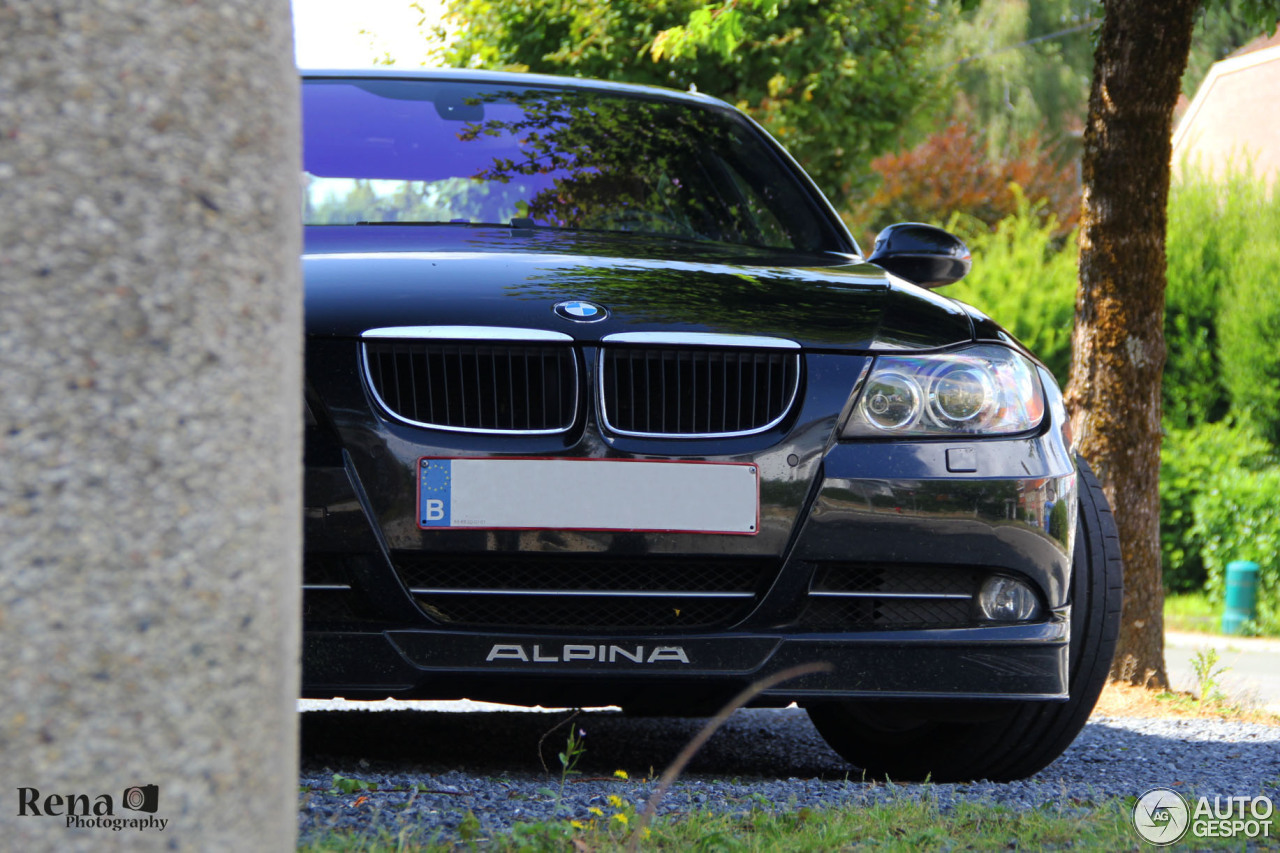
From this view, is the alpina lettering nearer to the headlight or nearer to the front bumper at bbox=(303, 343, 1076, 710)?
the front bumper at bbox=(303, 343, 1076, 710)

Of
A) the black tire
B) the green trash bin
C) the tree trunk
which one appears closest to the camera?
the black tire

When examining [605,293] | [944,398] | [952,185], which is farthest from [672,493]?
[952,185]

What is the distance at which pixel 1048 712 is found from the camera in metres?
3.00

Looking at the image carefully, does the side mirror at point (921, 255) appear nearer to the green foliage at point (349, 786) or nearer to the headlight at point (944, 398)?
the headlight at point (944, 398)

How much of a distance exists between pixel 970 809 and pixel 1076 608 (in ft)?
2.34

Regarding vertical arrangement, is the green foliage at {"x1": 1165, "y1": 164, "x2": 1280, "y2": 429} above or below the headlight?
below

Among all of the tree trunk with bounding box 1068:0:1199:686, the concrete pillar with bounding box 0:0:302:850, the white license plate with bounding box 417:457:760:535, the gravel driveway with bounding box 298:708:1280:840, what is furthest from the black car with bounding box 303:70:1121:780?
the tree trunk with bounding box 1068:0:1199:686

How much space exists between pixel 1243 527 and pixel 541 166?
30.9 feet

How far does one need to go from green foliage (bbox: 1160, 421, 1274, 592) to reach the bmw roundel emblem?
10.1m

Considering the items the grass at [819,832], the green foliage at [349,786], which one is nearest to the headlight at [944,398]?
the grass at [819,832]

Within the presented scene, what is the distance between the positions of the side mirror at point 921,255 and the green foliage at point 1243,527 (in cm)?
831

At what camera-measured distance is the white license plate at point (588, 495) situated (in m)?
2.48

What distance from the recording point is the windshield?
3654mm

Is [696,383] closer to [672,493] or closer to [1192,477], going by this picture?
[672,493]
